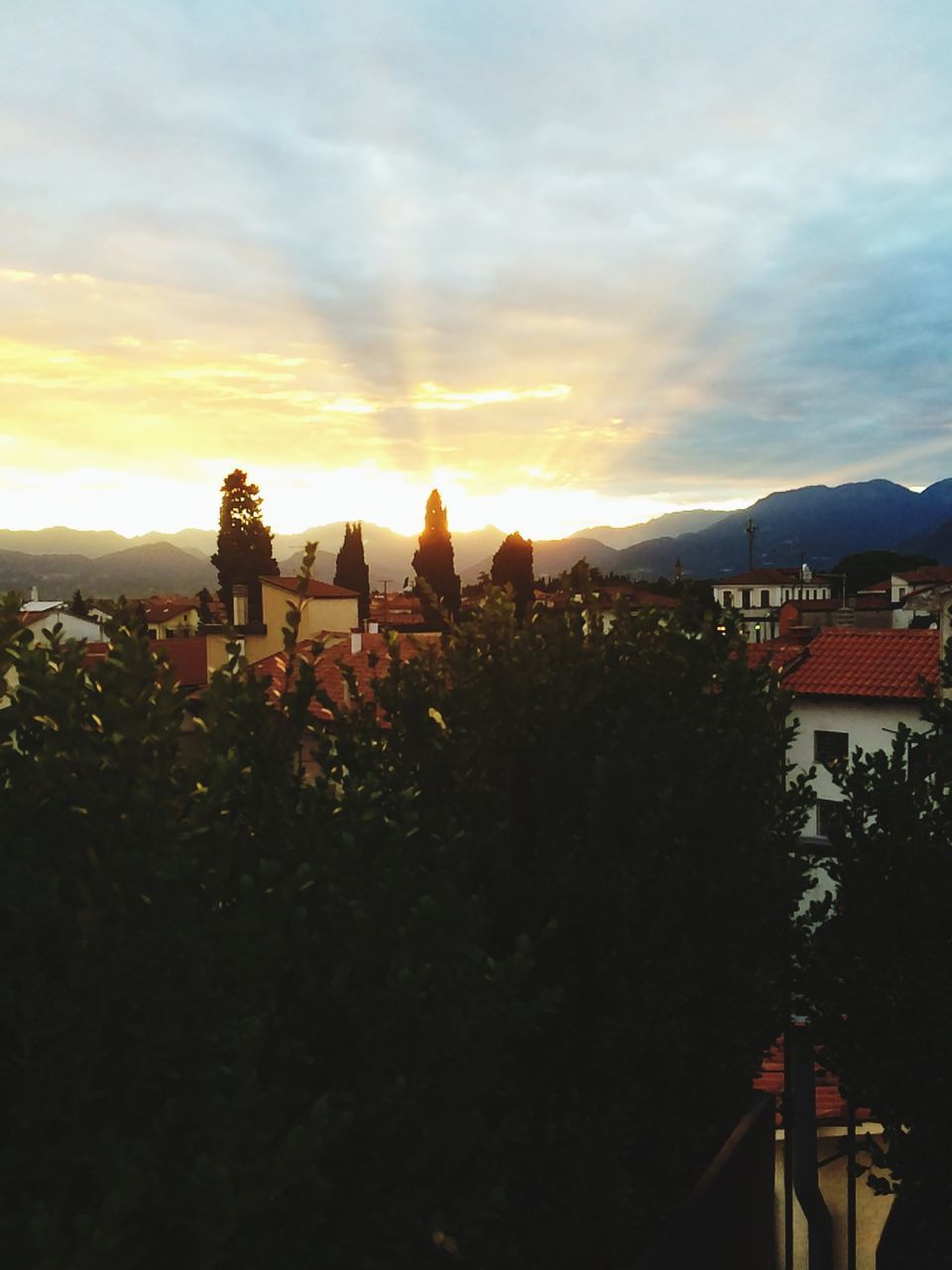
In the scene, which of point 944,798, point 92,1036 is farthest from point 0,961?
point 944,798

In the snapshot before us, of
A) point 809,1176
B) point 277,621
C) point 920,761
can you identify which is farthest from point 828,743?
point 809,1176

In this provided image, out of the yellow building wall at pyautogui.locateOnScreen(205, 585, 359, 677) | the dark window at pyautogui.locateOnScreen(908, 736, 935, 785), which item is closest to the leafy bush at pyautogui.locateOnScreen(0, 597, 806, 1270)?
the dark window at pyautogui.locateOnScreen(908, 736, 935, 785)

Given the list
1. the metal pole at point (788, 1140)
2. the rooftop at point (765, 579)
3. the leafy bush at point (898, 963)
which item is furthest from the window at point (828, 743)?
the rooftop at point (765, 579)

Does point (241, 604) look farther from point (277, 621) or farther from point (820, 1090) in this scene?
point (820, 1090)

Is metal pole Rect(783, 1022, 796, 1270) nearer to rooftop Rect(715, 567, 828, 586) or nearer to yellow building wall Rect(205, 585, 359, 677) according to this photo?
yellow building wall Rect(205, 585, 359, 677)

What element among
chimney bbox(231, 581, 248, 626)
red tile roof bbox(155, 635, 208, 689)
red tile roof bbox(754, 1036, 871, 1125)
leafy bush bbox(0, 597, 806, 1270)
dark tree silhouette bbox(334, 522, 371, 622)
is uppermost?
dark tree silhouette bbox(334, 522, 371, 622)

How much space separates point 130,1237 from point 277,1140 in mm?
482

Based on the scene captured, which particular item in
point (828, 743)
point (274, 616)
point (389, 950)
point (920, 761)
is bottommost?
point (828, 743)

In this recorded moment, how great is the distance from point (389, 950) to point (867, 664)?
1163 inches

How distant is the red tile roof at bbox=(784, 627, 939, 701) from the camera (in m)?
28.7

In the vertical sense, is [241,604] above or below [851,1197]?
above

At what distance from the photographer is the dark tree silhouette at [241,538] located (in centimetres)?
7706

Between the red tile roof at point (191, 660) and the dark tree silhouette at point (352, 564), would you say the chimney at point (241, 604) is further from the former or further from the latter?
the dark tree silhouette at point (352, 564)

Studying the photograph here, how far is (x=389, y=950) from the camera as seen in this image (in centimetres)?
308
